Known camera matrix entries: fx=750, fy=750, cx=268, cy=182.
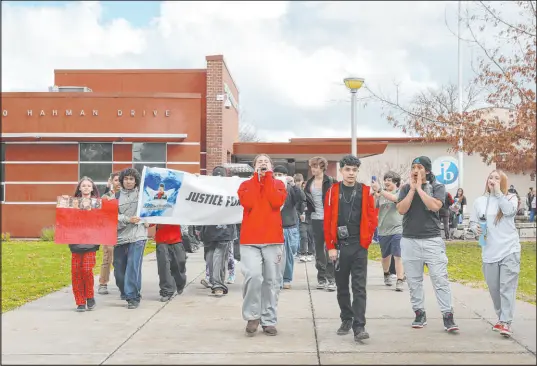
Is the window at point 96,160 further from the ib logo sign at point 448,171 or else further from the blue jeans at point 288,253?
the blue jeans at point 288,253

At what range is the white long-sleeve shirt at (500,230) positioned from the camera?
26.1ft

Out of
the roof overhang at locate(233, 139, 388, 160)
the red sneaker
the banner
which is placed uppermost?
the roof overhang at locate(233, 139, 388, 160)

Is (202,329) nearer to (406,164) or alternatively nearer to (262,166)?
(262,166)

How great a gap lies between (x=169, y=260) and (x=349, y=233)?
12.3ft

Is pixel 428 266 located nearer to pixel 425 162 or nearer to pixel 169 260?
pixel 425 162

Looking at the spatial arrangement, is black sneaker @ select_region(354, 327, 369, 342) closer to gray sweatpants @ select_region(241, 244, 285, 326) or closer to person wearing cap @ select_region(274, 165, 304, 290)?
gray sweatpants @ select_region(241, 244, 285, 326)

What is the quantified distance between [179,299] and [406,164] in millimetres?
32122

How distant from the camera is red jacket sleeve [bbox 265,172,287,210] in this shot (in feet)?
26.8

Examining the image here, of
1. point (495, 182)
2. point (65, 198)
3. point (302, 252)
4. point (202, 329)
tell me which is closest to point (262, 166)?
point (202, 329)

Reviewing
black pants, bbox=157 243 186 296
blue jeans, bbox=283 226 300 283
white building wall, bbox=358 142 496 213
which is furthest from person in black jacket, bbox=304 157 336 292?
white building wall, bbox=358 142 496 213

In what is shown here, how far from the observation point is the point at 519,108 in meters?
19.6

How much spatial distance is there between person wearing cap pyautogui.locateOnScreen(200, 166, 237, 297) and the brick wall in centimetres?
1636

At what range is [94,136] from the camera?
2625 cm

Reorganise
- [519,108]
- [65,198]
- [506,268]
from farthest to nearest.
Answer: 1. [519,108]
2. [65,198]
3. [506,268]
